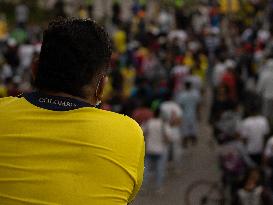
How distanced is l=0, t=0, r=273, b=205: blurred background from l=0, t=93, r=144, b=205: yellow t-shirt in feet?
6.65

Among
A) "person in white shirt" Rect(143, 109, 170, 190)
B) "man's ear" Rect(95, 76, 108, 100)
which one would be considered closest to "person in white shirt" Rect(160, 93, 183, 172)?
"person in white shirt" Rect(143, 109, 170, 190)

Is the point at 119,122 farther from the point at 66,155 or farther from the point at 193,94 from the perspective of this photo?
the point at 193,94

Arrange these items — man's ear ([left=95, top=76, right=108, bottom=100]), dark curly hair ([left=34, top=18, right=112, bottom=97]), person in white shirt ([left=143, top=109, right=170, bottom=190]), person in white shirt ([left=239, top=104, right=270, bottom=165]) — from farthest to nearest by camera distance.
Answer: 1. person in white shirt ([left=143, top=109, right=170, bottom=190])
2. person in white shirt ([left=239, top=104, right=270, bottom=165])
3. man's ear ([left=95, top=76, right=108, bottom=100])
4. dark curly hair ([left=34, top=18, right=112, bottom=97])

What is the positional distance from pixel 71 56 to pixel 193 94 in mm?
10901

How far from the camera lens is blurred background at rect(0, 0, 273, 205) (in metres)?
10.1

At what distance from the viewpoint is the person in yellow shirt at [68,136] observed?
5.98ft

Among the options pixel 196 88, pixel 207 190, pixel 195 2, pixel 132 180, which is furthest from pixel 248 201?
pixel 195 2

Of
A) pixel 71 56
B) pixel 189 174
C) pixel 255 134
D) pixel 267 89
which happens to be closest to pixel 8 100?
pixel 71 56

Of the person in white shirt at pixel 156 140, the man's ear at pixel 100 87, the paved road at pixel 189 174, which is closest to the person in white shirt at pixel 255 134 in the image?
the person in white shirt at pixel 156 140

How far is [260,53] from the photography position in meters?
16.5

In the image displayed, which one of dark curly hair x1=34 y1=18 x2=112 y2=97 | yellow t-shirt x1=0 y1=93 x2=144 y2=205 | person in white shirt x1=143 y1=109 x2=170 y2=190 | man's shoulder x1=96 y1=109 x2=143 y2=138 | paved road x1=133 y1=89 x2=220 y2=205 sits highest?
dark curly hair x1=34 y1=18 x2=112 y2=97

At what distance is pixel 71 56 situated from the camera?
1.92 m

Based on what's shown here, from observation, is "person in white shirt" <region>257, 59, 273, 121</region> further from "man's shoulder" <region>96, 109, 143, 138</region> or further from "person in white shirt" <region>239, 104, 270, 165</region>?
"man's shoulder" <region>96, 109, 143, 138</region>

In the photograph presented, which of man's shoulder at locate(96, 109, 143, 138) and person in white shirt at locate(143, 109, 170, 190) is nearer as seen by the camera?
man's shoulder at locate(96, 109, 143, 138)
